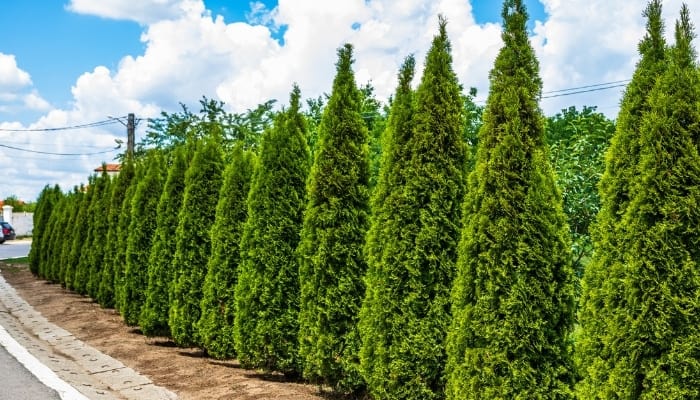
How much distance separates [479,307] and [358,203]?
2449 mm

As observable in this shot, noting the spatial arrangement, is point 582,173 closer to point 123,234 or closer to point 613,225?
point 613,225

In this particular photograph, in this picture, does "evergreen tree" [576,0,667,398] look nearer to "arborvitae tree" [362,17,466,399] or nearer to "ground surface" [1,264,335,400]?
"arborvitae tree" [362,17,466,399]

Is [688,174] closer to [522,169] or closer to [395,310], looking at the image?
[522,169]

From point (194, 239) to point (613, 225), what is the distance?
301 inches

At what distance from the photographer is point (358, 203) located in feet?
25.1

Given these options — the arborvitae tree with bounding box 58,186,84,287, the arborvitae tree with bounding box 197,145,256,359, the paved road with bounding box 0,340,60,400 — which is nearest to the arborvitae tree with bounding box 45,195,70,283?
the arborvitae tree with bounding box 58,186,84,287


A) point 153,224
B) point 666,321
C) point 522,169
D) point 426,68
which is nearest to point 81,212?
point 153,224

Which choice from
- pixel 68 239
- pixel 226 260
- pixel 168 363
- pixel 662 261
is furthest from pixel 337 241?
pixel 68 239

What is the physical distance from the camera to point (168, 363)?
9.80m

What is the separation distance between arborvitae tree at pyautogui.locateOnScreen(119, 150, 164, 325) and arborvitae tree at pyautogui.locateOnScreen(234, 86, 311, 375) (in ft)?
16.4

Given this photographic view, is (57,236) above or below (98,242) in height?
above

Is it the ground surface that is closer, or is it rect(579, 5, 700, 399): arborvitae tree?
rect(579, 5, 700, 399): arborvitae tree

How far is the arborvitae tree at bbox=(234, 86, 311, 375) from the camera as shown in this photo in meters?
8.60

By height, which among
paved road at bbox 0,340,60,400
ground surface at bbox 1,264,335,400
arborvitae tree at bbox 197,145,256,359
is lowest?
ground surface at bbox 1,264,335,400
